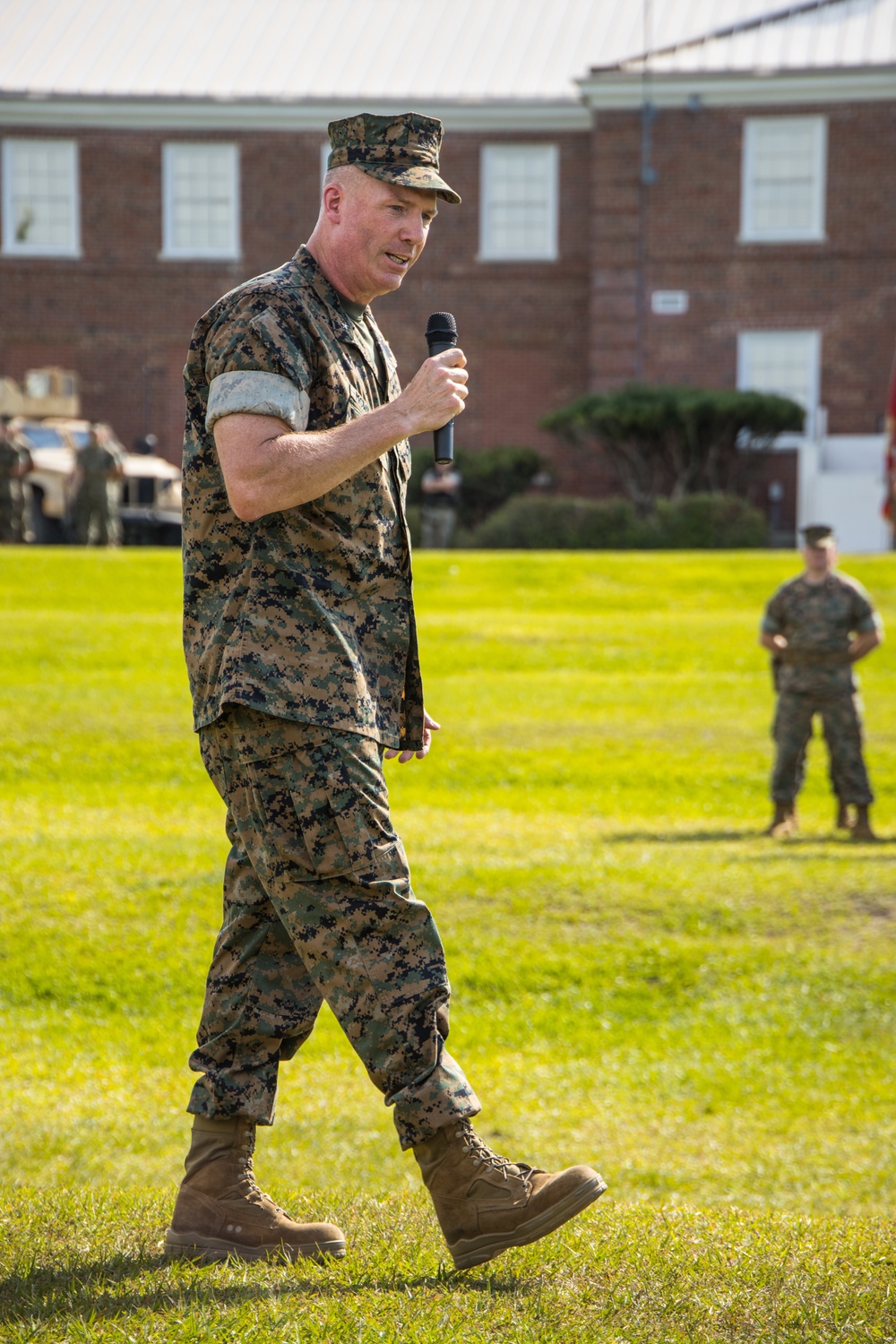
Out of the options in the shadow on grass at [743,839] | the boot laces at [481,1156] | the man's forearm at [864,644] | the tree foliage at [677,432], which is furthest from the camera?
the tree foliage at [677,432]

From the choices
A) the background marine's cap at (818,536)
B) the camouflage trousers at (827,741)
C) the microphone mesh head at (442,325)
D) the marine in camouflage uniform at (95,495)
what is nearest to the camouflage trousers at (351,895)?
the microphone mesh head at (442,325)

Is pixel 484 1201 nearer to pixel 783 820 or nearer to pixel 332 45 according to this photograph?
pixel 783 820

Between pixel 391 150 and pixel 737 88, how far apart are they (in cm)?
2635

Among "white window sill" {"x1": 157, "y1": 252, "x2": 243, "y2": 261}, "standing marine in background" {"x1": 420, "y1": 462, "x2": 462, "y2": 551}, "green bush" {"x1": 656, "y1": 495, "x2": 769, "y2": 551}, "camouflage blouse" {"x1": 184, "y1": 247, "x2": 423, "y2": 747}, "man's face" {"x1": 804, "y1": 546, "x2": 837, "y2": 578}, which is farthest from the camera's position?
"white window sill" {"x1": 157, "y1": 252, "x2": 243, "y2": 261}

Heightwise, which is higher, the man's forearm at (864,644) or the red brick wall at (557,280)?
the red brick wall at (557,280)

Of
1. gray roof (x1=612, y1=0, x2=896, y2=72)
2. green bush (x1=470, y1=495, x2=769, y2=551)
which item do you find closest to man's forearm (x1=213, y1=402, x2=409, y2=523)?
green bush (x1=470, y1=495, x2=769, y2=551)

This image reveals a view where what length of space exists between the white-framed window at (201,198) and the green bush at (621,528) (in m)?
9.01

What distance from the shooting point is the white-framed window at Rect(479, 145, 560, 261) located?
2912 centimetres

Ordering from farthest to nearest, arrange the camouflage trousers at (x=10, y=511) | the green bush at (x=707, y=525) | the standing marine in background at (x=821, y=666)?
the green bush at (x=707, y=525), the camouflage trousers at (x=10, y=511), the standing marine in background at (x=821, y=666)

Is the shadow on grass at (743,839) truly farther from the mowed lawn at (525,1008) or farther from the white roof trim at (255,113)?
the white roof trim at (255,113)

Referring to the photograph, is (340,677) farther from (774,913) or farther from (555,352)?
(555,352)

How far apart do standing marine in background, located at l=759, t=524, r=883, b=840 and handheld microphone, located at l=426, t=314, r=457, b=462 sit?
8046 mm

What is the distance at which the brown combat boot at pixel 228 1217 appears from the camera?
11.7 feet

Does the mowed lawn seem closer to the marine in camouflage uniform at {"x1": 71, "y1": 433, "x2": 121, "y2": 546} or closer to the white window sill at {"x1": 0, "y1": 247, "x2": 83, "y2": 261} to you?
the marine in camouflage uniform at {"x1": 71, "y1": 433, "x2": 121, "y2": 546}
